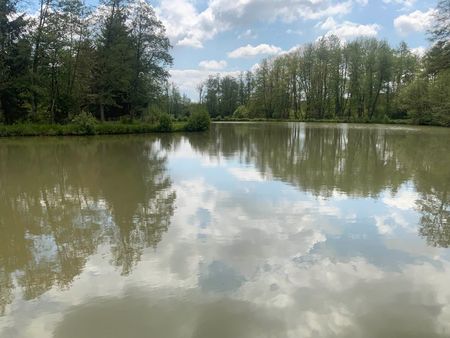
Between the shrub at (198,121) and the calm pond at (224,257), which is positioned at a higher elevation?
the shrub at (198,121)

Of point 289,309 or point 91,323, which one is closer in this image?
point 91,323

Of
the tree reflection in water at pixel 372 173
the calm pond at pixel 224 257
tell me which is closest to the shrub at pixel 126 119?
the tree reflection in water at pixel 372 173

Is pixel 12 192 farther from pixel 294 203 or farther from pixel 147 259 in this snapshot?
pixel 294 203

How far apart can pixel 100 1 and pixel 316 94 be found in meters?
48.5

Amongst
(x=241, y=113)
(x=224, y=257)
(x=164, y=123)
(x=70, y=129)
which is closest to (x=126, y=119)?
(x=164, y=123)

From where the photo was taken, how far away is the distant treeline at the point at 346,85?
52.1 metres

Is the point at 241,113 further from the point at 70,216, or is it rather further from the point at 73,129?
the point at 70,216

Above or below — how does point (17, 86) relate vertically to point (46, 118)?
above

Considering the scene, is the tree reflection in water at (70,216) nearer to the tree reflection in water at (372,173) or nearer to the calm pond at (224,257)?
the calm pond at (224,257)

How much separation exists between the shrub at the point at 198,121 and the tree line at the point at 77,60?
4293 mm

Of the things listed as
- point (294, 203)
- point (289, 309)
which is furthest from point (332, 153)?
point (289, 309)

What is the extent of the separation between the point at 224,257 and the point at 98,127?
26.5 meters

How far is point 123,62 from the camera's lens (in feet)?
105

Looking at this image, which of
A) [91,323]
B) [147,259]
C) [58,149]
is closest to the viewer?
[91,323]
